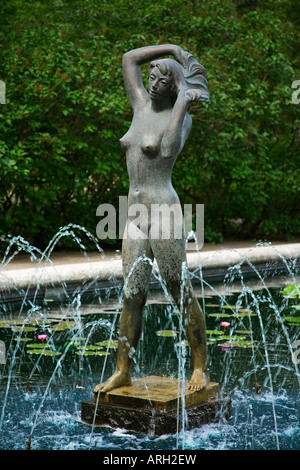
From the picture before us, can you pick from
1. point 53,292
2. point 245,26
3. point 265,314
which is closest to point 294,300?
point 265,314

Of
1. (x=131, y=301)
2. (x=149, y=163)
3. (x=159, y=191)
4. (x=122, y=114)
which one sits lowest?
(x=131, y=301)

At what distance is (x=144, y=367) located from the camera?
16.7 feet

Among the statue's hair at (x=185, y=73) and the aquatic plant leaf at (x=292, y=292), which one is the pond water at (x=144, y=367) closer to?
the aquatic plant leaf at (x=292, y=292)

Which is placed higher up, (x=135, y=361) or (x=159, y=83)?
(x=159, y=83)

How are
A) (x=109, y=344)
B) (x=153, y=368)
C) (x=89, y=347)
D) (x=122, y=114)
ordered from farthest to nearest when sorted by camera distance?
(x=122, y=114)
(x=109, y=344)
(x=89, y=347)
(x=153, y=368)

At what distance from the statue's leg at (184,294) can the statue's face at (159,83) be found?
2.74ft

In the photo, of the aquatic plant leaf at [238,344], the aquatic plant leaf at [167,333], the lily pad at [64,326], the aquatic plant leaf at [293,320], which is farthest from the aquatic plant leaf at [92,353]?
the aquatic plant leaf at [293,320]

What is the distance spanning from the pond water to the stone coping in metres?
0.24

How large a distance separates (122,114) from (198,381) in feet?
26.3

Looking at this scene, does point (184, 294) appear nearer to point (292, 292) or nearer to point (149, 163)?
point (149, 163)

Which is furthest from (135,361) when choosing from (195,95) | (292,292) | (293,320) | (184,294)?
(292,292)

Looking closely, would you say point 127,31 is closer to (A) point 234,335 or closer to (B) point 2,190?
(B) point 2,190

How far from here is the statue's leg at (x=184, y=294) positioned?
12.9 ft

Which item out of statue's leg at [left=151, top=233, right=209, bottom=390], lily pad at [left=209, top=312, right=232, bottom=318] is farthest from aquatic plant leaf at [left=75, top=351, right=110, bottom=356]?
lily pad at [left=209, top=312, right=232, bottom=318]
